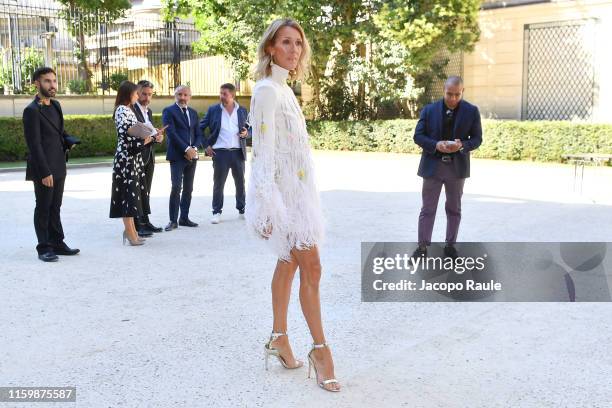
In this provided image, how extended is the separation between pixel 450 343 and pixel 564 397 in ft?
3.23

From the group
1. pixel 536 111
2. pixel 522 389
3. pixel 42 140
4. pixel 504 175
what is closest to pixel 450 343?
pixel 522 389

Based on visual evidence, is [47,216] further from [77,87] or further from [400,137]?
[77,87]

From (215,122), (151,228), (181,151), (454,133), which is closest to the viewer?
(454,133)

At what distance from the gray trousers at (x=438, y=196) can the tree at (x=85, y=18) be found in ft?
60.0

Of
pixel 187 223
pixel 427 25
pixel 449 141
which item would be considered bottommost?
pixel 187 223

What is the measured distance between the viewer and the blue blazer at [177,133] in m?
8.91

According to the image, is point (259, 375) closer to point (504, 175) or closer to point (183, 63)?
point (504, 175)

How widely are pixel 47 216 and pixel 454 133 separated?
164 inches

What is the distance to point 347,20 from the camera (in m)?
22.2

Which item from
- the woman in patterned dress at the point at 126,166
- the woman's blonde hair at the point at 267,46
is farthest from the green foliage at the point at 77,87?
the woman's blonde hair at the point at 267,46

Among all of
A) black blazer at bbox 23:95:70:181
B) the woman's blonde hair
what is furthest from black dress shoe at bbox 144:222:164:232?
the woman's blonde hair

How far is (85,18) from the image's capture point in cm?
2242

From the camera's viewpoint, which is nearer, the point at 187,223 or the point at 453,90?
the point at 453,90

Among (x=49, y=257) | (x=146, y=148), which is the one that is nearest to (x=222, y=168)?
(x=146, y=148)
